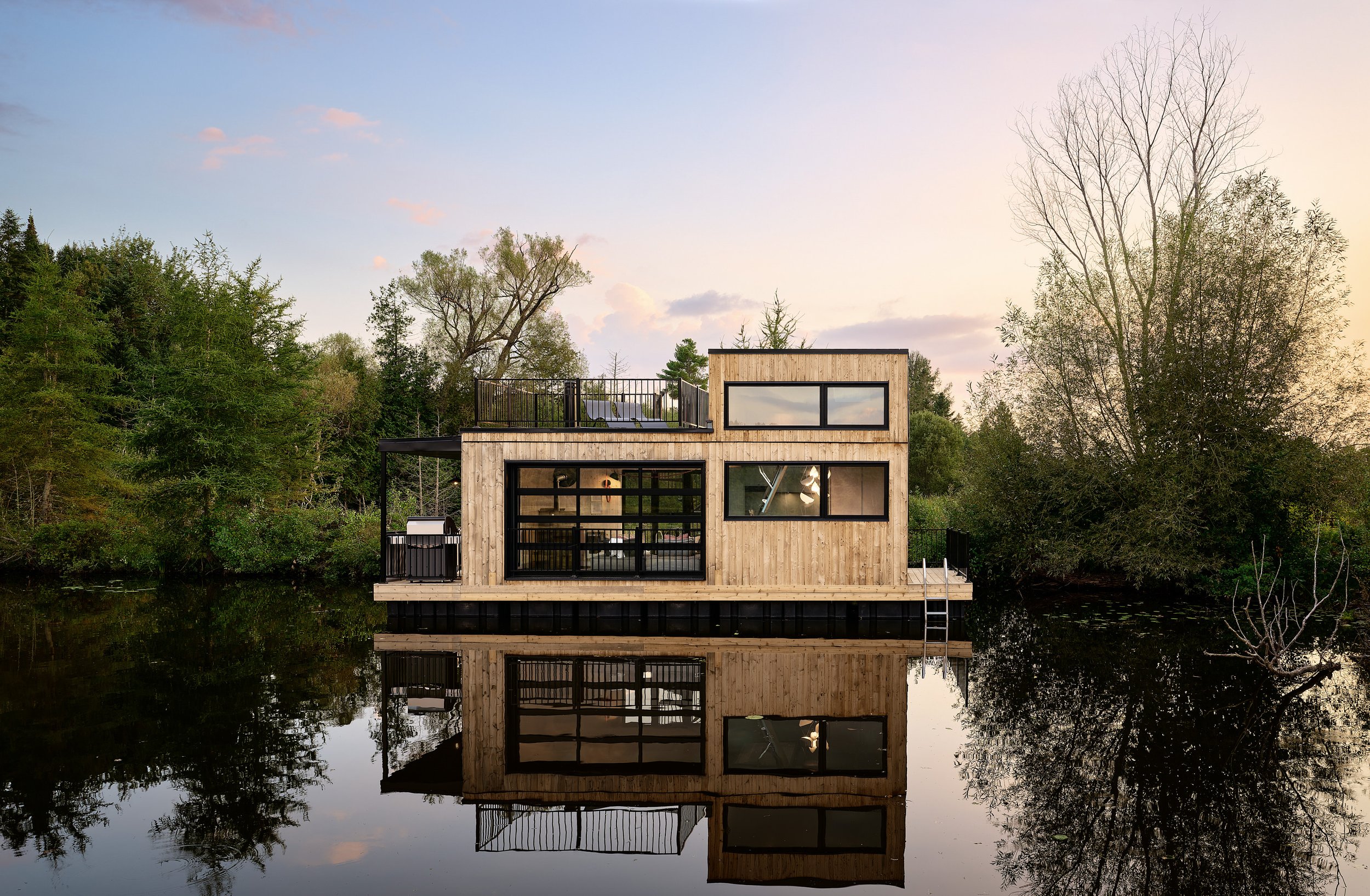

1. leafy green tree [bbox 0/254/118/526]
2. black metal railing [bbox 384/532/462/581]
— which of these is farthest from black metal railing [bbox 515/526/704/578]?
leafy green tree [bbox 0/254/118/526]

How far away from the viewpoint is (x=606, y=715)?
8.77 metres

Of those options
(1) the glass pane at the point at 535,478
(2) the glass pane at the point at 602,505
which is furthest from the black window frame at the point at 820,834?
(1) the glass pane at the point at 535,478

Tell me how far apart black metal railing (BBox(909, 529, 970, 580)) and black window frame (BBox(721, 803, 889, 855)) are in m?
8.38

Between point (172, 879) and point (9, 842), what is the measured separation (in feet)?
5.06

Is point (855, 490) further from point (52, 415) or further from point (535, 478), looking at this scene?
point (52, 415)

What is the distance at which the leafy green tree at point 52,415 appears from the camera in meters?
21.8

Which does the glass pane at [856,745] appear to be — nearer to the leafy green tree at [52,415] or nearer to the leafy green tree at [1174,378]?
the leafy green tree at [1174,378]

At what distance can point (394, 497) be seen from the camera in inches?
915

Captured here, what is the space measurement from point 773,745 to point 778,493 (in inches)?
253

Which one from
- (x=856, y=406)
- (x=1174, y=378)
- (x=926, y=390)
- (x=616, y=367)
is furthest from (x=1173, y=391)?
(x=926, y=390)

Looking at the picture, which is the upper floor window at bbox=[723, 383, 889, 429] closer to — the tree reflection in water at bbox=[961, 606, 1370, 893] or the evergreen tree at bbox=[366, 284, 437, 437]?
the tree reflection in water at bbox=[961, 606, 1370, 893]

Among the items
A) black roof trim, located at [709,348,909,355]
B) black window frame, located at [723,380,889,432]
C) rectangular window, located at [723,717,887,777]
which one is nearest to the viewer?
rectangular window, located at [723,717,887,777]

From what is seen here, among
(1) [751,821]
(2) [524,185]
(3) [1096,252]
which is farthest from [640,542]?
(2) [524,185]

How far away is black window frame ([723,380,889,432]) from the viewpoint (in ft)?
44.9
